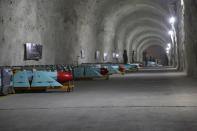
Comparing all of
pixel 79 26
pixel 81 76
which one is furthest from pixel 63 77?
pixel 79 26

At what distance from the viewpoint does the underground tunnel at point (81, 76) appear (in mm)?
7672

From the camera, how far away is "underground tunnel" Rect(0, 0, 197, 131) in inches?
302

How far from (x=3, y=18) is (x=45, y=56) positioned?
554 centimetres

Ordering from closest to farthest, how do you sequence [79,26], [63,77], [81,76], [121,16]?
[63,77], [81,76], [79,26], [121,16]

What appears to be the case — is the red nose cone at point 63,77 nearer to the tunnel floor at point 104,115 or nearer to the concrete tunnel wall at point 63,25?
the concrete tunnel wall at point 63,25

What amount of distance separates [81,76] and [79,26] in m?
7.29

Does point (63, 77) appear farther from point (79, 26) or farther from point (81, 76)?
point (79, 26)

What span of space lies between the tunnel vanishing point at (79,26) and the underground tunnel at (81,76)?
4 cm

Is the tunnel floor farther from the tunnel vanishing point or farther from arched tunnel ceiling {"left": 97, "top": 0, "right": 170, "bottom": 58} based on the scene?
arched tunnel ceiling {"left": 97, "top": 0, "right": 170, "bottom": 58}

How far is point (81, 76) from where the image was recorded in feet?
74.2

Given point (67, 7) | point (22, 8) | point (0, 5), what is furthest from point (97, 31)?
point (0, 5)

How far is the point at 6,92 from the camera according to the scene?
1358 cm

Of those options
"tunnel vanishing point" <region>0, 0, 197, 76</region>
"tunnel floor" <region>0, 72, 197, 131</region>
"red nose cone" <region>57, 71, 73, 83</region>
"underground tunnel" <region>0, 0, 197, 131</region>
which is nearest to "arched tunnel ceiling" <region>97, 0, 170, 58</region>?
"tunnel vanishing point" <region>0, 0, 197, 76</region>

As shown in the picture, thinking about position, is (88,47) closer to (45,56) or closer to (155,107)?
(45,56)
